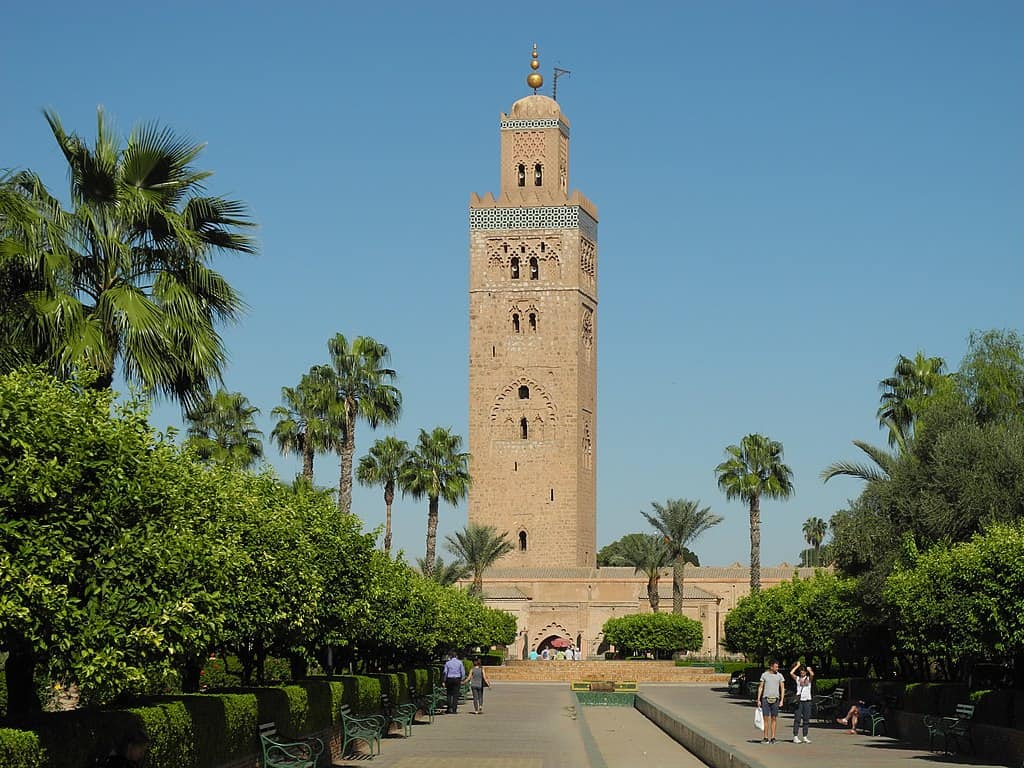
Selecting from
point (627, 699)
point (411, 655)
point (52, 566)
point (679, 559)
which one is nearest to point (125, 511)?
point (52, 566)

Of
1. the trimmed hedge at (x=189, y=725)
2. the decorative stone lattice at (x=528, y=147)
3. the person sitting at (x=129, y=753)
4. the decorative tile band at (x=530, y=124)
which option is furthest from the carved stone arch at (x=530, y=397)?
the person sitting at (x=129, y=753)

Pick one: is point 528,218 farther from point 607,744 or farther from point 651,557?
point 607,744

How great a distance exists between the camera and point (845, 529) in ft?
93.7

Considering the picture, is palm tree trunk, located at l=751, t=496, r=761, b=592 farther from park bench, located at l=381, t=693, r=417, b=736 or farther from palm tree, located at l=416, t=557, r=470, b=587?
park bench, located at l=381, t=693, r=417, b=736

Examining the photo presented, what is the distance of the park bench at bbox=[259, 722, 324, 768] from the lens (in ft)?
54.3

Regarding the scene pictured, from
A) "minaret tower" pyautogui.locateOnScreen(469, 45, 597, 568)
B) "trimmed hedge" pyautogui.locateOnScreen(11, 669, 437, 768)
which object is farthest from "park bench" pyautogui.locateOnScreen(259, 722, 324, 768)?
"minaret tower" pyautogui.locateOnScreen(469, 45, 597, 568)

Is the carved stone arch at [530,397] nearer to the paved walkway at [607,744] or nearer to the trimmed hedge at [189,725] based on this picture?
the paved walkway at [607,744]

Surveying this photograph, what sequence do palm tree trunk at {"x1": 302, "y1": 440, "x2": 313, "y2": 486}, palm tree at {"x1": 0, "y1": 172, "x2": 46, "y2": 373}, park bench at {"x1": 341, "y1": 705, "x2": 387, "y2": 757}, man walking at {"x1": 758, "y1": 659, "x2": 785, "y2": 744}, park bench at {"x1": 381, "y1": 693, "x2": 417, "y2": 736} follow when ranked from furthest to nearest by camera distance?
palm tree trunk at {"x1": 302, "y1": 440, "x2": 313, "y2": 486}
park bench at {"x1": 381, "y1": 693, "x2": 417, "y2": 736}
man walking at {"x1": 758, "y1": 659, "x2": 785, "y2": 744}
park bench at {"x1": 341, "y1": 705, "x2": 387, "y2": 757}
palm tree at {"x1": 0, "y1": 172, "x2": 46, "y2": 373}

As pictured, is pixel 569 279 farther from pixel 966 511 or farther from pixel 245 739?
pixel 245 739

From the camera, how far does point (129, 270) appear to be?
17250 mm

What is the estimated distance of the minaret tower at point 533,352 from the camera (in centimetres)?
7181

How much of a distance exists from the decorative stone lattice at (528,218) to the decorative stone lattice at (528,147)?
2296 mm

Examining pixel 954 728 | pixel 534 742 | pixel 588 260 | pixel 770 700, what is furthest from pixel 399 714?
pixel 588 260

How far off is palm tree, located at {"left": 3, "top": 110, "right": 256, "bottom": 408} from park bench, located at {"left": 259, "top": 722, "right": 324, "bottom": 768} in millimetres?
3775
